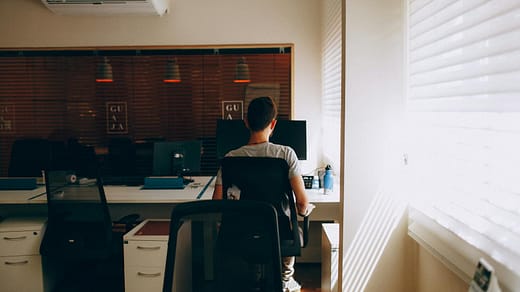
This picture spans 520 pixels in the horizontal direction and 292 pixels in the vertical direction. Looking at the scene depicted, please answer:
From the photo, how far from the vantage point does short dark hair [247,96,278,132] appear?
237cm

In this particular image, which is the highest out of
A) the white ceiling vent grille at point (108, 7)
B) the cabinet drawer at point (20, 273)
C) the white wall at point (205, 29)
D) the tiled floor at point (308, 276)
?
the white ceiling vent grille at point (108, 7)

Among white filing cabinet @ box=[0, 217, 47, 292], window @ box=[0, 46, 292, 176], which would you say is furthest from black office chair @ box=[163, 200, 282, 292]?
window @ box=[0, 46, 292, 176]

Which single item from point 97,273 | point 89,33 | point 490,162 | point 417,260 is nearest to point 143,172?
point 97,273

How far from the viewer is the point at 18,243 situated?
287 centimetres

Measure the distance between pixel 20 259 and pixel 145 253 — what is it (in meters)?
1.05

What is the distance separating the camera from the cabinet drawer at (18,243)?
2.87 meters

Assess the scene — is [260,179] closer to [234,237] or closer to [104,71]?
[234,237]

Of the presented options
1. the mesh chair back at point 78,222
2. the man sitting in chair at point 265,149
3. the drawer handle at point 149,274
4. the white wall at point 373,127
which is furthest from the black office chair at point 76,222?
the white wall at point 373,127

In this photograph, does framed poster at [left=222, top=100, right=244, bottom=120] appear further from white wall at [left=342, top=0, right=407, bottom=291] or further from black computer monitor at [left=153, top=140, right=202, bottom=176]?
white wall at [left=342, top=0, right=407, bottom=291]

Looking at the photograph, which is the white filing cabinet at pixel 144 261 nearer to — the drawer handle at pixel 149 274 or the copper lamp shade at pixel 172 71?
the drawer handle at pixel 149 274

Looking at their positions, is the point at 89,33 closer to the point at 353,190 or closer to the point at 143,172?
the point at 143,172

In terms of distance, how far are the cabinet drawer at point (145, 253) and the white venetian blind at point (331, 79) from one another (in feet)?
5.62

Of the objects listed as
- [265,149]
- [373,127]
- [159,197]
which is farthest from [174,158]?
[373,127]

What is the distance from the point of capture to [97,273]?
3396 mm
